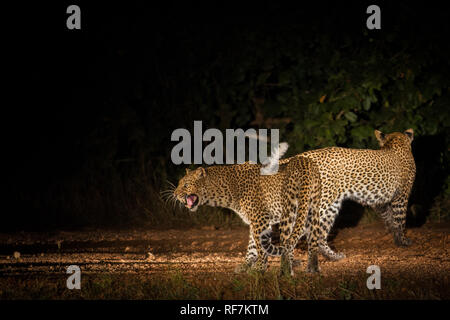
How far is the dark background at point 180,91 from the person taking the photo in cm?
988

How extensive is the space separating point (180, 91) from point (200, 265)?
5.54 metres

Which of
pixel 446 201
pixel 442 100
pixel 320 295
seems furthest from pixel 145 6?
pixel 320 295

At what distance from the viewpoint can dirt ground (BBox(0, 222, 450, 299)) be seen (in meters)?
5.16

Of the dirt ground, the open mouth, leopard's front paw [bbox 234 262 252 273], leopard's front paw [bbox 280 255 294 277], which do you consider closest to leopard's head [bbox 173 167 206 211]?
the open mouth

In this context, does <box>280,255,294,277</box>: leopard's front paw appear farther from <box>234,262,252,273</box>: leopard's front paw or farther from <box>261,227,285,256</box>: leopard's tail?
<box>234,262,252,273</box>: leopard's front paw

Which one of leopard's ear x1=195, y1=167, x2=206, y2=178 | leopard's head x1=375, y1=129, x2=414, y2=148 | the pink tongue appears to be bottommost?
the pink tongue

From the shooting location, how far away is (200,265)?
21.9ft

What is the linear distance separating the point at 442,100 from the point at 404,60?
0.90m

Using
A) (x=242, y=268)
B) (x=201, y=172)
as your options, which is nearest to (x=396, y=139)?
(x=201, y=172)

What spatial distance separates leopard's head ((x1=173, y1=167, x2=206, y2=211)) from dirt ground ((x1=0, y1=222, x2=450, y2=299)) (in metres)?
0.68

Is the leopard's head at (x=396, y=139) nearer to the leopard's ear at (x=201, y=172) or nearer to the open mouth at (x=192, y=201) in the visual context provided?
the leopard's ear at (x=201, y=172)

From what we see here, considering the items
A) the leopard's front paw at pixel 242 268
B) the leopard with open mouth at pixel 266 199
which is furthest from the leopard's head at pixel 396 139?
the leopard's front paw at pixel 242 268

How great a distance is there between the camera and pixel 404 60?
982 centimetres
